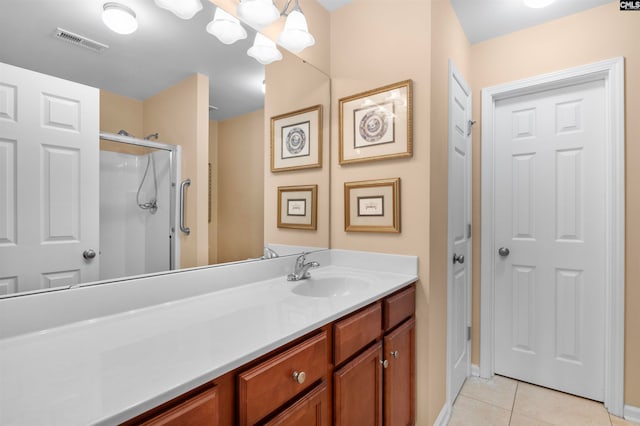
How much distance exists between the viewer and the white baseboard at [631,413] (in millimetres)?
1769

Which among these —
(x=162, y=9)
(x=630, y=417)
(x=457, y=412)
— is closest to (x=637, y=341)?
(x=630, y=417)

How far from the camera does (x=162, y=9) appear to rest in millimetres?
1139

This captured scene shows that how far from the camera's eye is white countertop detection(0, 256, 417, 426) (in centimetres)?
52

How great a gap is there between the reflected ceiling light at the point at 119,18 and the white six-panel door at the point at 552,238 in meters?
2.30

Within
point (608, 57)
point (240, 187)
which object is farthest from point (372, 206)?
point (608, 57)

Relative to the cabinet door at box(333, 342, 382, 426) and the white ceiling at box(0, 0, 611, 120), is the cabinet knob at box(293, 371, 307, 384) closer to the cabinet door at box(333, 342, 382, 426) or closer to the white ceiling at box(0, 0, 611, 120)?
the cabinet door at box(333, 342, 382, 426)

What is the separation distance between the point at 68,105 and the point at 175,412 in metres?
0.92

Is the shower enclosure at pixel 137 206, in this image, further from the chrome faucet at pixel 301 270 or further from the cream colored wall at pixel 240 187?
the chrome faucet at pixel 301 270

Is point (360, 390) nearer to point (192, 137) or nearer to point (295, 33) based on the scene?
point (192, 137)

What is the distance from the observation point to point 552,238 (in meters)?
2.08

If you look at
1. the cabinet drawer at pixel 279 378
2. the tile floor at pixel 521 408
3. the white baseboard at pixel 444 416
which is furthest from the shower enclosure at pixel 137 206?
the tile floor at pixel 521 408

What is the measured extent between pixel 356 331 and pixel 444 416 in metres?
1.10

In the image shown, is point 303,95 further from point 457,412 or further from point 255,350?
point 457,412

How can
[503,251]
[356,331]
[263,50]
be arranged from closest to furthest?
[356,331]
[263,50]
[503,251]
